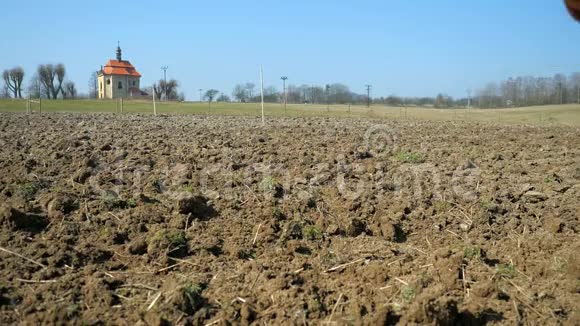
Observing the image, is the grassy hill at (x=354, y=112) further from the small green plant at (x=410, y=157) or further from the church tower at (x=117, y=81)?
the church tower at (x=117, y=81)

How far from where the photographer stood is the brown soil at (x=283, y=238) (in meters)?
3.91

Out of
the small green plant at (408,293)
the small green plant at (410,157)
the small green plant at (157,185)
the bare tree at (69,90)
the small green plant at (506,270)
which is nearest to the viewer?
the small green plant at (408,293)

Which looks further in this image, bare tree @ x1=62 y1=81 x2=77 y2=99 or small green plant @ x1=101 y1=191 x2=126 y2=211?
bare tree @ x1=62 y1=81 x2=77 y2=99

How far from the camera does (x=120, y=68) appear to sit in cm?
10675

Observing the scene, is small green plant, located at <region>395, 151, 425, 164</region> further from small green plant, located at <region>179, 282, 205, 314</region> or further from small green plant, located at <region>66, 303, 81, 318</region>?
small green plant, located at <region>66, 303, 81, 318</region>

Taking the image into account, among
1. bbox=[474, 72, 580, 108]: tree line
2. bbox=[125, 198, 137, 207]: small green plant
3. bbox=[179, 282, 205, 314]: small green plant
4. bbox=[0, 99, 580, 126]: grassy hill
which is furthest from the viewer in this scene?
bbox=[474, 72, 580, 108]: tree line

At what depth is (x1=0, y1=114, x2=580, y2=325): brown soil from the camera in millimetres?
3908

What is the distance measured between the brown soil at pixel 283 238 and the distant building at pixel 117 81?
99.0 metres

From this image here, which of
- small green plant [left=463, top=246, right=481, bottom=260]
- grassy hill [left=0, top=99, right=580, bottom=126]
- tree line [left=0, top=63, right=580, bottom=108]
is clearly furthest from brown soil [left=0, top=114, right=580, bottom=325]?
tree line [left=0, top=63, right=580, bottom=108]

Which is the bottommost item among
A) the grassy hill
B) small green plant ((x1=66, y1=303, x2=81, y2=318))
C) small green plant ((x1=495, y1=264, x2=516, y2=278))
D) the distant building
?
small green plant ((x1=66, y1=303, x2=81, y2=318))

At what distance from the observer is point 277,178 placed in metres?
6.97

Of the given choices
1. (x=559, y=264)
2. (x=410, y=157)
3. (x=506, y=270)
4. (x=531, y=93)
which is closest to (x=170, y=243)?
(x=506, y=270)

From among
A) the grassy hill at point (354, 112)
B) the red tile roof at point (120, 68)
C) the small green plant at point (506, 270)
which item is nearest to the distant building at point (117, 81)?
the red tile roof at point (120, 68)

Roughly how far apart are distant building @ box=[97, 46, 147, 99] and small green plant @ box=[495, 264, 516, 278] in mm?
102237
